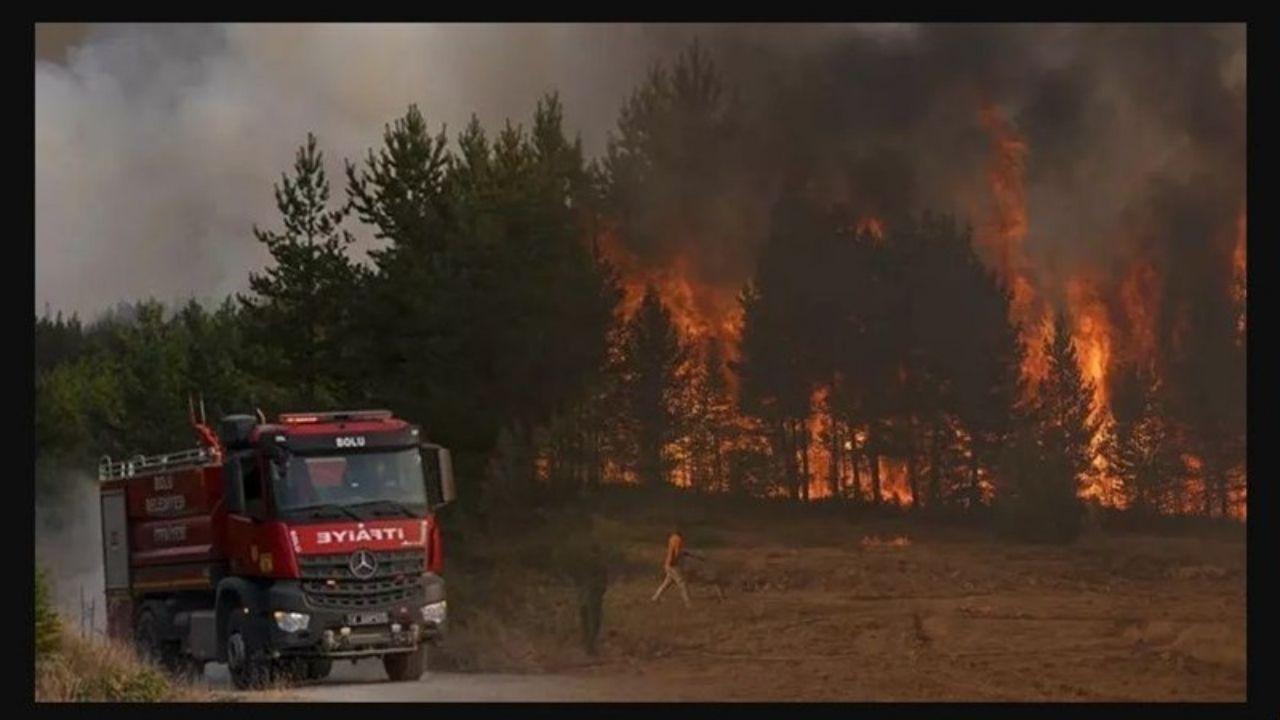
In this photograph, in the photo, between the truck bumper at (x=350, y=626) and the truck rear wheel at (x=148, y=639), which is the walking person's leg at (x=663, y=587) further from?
the truck rear wheel at (x=148, y=639)

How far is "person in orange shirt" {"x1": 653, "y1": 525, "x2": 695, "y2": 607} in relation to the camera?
3497 centimetres

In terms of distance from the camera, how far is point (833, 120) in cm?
3484

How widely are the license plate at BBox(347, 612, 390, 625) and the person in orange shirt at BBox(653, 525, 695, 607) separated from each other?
7.06m

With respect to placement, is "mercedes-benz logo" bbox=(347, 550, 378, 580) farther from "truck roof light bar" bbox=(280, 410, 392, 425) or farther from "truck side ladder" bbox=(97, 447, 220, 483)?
"truck side ladder" bbox=(97, 447, 220, 483)

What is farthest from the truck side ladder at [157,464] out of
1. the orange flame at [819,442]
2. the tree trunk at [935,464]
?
the tree trunk at [935,464]

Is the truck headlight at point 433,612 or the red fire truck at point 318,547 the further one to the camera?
the truck headlight at point 433,612

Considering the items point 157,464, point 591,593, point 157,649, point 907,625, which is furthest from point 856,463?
point 157,649

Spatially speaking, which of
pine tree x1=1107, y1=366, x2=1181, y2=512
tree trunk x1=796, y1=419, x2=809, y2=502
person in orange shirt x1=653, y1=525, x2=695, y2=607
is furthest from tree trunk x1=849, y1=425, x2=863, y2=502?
pine tree x1=1107, y1=366, x2=1181, y2=512

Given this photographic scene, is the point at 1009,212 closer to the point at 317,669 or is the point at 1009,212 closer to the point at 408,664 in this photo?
the point at 408,664

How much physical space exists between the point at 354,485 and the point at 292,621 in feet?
6.62

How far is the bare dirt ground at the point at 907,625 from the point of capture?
1262 inches

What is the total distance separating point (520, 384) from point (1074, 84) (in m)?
10.2

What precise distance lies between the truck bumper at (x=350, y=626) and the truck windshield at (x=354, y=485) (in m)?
1.04
